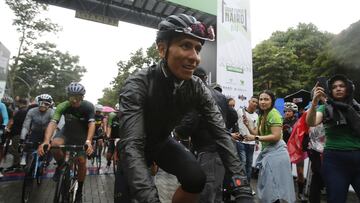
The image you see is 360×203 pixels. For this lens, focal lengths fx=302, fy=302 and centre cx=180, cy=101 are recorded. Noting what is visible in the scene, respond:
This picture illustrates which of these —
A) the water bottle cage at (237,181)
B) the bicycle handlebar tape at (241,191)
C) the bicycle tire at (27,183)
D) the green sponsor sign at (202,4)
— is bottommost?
the bicycle tire at (27,183)

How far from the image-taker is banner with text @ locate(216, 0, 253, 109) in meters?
10.6

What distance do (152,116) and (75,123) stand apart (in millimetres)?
3734

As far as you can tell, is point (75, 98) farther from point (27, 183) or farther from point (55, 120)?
point (27, 183)

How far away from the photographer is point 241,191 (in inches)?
65.2

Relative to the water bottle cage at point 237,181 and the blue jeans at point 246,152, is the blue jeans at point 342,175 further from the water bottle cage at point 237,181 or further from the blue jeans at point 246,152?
the blue jeans at point 246,152

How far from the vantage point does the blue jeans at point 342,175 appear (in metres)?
3.23

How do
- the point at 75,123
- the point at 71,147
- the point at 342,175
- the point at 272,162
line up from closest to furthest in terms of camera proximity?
the point at 342,175
the point at 272,162
the point at 71,147
the point at 75,123

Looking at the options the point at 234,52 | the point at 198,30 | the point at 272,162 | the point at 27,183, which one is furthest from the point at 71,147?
the point at 234,52

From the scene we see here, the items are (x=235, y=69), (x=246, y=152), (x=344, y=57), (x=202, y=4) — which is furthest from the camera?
(x=344, y=57)

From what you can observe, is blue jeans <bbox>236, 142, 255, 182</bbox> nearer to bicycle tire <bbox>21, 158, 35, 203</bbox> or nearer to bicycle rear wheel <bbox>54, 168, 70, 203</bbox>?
bicycle rear wheel <bbox>54, 168, 70, 203</bbox>

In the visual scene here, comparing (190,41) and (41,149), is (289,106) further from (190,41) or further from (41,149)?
(190,41)

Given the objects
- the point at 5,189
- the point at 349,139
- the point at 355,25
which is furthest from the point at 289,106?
the point at 355,25

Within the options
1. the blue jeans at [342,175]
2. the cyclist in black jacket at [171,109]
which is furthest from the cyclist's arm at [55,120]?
the blue jeans at [342,175]

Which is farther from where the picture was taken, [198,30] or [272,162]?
[272,162]
